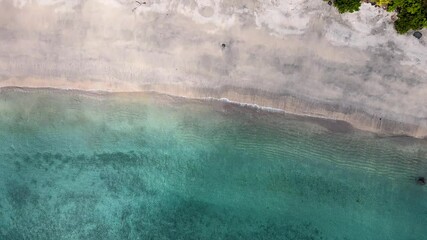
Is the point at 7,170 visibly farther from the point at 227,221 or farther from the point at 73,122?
the point at 227,221

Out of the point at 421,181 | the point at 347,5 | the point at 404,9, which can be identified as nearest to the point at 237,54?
the point at 347,5

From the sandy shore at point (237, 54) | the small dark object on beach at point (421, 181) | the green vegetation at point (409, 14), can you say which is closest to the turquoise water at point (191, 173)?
the small dark object on beach at point (421, 181)

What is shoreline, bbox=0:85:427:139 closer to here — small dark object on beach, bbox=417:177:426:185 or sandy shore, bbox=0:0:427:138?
sandy shore, bbox=0:0:427:138

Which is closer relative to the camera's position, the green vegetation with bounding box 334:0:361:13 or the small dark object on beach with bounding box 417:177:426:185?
the green vegetation with bounding box 334:0:361:13

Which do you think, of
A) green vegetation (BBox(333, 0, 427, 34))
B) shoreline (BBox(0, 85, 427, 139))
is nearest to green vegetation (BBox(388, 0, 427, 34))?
green vegetation (BBox(333, 0, 427, 34))

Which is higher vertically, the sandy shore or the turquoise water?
the sandy shore

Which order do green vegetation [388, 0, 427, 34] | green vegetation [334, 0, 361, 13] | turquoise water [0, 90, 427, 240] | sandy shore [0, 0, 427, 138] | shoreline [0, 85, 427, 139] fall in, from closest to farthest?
green vegetation [388, 0, 427, 34]
green vegetation [334, 0, 361, 13]
sandy shore [0, 0, 427, 138]
shoreline [0, 85, 427, 139]
turquoise water [0, 90, 427, 240]

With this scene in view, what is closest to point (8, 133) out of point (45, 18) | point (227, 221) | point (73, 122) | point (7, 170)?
point (7, 170)
